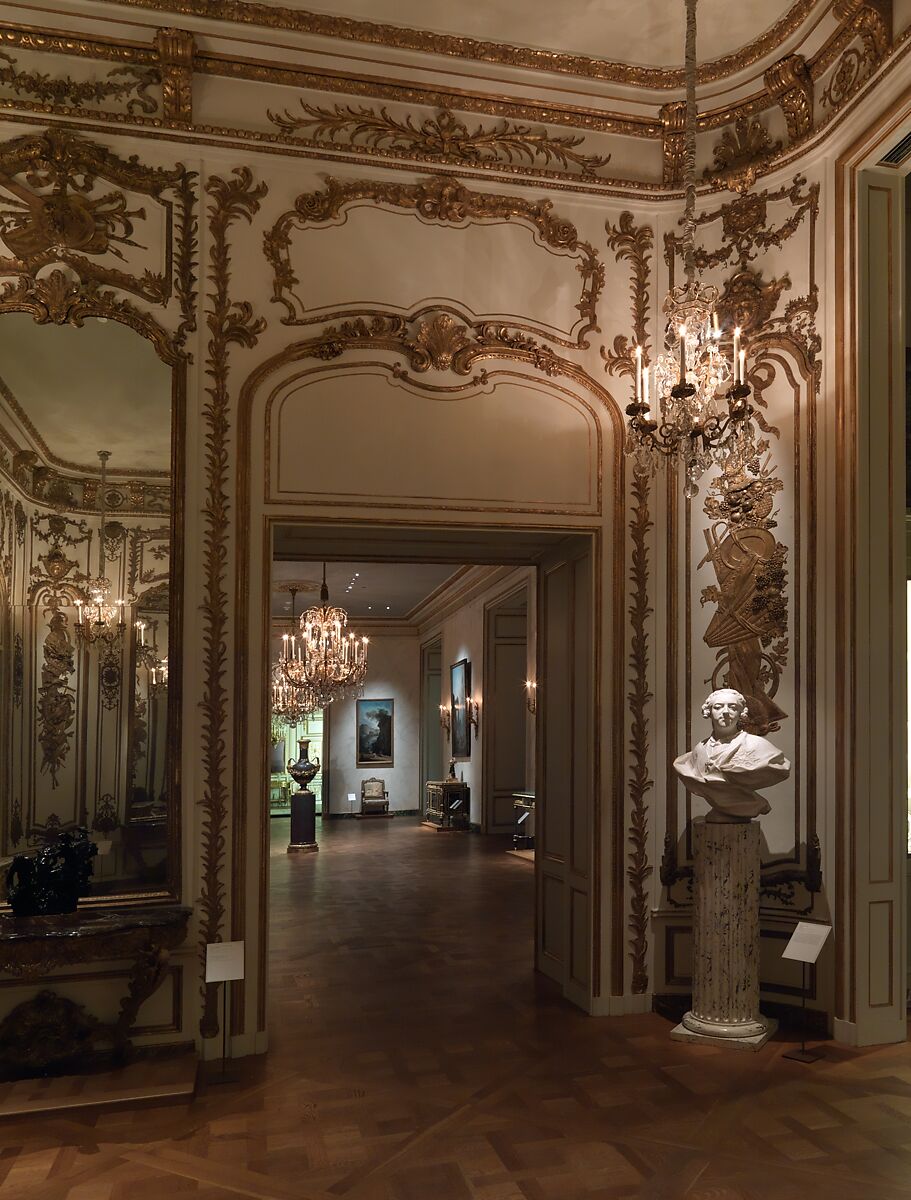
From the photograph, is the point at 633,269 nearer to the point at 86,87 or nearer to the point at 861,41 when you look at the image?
the point at 861,41

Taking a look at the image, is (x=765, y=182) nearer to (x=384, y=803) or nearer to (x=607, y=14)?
(x=607, y=14)

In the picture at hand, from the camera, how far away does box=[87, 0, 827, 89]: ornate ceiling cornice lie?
563 cm

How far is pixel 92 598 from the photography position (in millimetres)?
5508

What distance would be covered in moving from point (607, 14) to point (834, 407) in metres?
2.56

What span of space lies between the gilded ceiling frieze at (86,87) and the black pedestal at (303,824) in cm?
1081

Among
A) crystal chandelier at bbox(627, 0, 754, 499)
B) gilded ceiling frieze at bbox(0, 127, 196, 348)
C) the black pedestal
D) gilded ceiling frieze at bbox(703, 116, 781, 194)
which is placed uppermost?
gilded ceiling frieze at bbox(703, 116, 781, 194)

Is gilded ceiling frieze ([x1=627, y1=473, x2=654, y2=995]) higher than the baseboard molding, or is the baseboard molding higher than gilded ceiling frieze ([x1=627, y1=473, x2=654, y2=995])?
gilded ceiling frieze ([x1=627, y1=473, x2=654, y2=995])

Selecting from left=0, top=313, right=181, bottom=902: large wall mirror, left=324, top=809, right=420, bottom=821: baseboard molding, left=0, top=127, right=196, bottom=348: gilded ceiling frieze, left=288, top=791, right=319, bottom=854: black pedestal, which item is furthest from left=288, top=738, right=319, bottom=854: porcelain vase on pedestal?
left=0, top=127, right=196, bottom=348: gilded ceiling frieze

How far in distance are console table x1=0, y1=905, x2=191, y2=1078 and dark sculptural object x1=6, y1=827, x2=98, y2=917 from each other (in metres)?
0.07

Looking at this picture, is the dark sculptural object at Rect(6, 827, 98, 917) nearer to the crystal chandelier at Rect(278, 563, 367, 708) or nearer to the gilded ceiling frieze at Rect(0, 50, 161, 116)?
the gilded ceiling frieze at Rect(0, 50, 161, 116)

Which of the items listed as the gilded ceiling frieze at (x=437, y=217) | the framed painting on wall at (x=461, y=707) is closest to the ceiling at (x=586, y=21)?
the gilded ceiling frieze at (x=437, y=217)

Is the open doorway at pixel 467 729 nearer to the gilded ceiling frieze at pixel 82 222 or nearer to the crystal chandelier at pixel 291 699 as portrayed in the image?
the gilded ceiling frieze at pixel 82 222

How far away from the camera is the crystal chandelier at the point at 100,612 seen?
18.1 ft

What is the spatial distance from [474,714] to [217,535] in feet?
40.4
